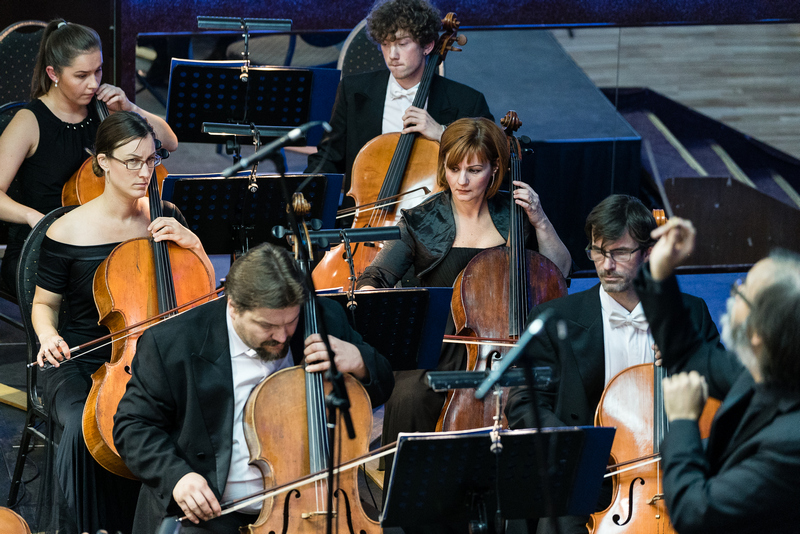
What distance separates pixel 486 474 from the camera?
201 centimetres

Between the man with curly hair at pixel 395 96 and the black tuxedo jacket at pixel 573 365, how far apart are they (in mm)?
1167

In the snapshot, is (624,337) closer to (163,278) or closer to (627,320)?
(627,320)

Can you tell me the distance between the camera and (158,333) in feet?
7.13

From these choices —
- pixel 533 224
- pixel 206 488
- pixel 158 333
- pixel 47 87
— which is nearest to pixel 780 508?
pixel 206 488

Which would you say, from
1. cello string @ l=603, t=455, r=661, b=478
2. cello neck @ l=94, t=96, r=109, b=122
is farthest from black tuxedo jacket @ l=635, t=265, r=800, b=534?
cello neck @ l=94, t=96, r=109, b=122

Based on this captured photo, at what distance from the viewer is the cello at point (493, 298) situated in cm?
262

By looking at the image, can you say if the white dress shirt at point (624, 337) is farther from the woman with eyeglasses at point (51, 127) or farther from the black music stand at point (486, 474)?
the woman with eyeglasses at point (51, 127)

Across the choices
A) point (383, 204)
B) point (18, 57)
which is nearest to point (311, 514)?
point (383, 204)

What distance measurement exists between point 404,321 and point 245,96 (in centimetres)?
120

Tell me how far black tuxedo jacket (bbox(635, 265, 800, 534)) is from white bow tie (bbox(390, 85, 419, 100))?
2.07 m

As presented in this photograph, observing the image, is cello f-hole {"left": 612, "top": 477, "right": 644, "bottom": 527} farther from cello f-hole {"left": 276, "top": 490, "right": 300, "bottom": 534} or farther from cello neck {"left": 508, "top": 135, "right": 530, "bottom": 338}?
cello f-hole {"left": 276, "top": 490, "right": 300, "bottom": 534}

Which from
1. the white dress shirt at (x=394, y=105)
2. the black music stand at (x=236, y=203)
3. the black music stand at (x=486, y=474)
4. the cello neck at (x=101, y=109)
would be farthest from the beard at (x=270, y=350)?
the white dress shirt at (x=394, y=105)

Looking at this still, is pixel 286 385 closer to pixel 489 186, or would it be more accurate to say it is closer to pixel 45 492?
pixel 45 492

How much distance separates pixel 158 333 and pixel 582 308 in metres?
1.16
